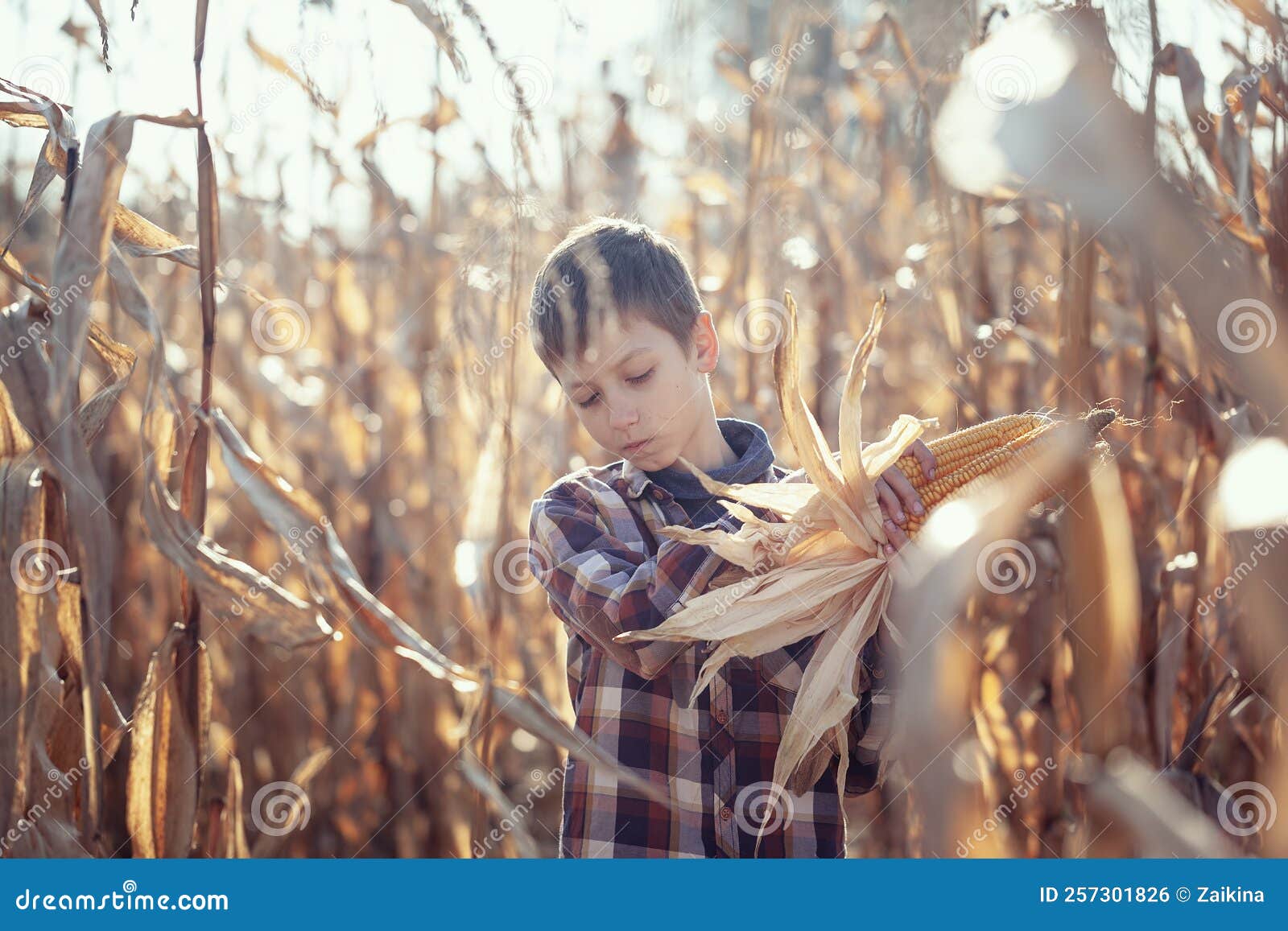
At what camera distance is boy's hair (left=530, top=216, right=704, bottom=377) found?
1135 millimetres

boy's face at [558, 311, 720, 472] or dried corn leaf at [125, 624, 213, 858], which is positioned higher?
boy's face at [558, 311, 720, 472]

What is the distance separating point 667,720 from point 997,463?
1.73 ft

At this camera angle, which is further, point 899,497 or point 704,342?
point 704,342

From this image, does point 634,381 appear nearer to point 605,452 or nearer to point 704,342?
point 704,342

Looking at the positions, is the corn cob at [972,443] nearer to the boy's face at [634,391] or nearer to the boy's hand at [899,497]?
the boy's hand at [899,497]

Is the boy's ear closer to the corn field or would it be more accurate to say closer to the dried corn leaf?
the corn field

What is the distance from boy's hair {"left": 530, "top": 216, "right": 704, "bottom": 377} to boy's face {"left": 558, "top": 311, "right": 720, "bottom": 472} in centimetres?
2

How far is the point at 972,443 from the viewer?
38.1 inches

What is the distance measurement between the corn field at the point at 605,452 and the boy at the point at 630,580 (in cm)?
7

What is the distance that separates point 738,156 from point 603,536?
2086mm

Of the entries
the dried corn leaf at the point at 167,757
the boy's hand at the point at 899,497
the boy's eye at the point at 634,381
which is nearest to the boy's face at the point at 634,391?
the boy's eye at the point at 634,381

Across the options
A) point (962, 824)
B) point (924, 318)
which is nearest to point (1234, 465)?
point (962, 824)

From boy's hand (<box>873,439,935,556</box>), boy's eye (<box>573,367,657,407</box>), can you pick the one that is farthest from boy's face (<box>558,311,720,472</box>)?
boy's hand (<box>873,439,935,556</box>)

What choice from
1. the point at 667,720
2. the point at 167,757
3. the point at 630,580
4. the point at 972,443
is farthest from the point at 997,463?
the point at 167,757
